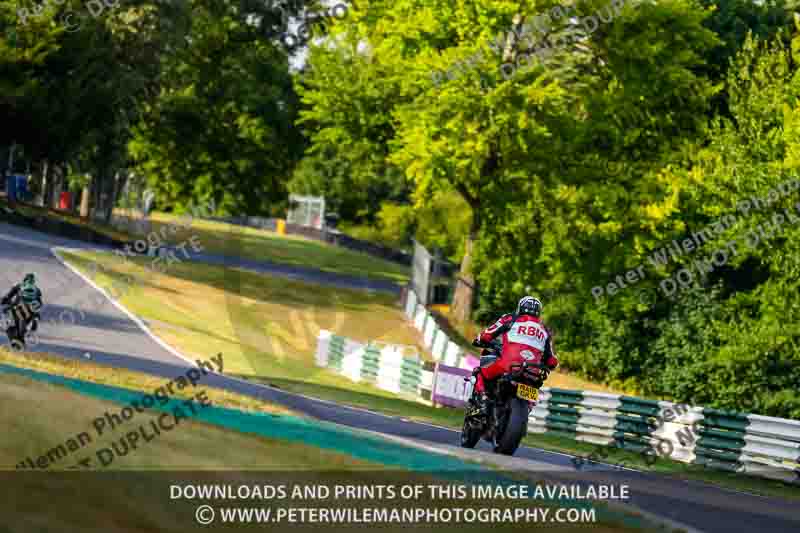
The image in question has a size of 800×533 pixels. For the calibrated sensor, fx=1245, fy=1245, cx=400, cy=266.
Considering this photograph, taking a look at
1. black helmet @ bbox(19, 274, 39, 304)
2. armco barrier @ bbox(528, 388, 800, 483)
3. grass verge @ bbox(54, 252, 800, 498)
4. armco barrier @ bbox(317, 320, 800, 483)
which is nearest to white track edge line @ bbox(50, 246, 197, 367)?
grass verge @ bbox(54, 252, 800, 498)

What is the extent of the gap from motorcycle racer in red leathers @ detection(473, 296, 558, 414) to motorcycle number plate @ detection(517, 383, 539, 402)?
275mm

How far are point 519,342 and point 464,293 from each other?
28.5 m

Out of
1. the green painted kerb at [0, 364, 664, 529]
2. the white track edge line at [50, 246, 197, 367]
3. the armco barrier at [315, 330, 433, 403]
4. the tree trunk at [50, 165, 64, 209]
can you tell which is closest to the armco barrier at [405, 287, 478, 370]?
the armco barrier at [315, 330, 433, 403]

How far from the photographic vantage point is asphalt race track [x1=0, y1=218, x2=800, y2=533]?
1261cm

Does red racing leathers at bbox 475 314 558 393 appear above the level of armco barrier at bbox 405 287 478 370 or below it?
above

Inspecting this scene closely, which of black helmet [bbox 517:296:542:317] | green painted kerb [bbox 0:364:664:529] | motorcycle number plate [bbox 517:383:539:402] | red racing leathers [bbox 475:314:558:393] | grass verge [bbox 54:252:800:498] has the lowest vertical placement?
grass verge [bbox 54:252:800:498]

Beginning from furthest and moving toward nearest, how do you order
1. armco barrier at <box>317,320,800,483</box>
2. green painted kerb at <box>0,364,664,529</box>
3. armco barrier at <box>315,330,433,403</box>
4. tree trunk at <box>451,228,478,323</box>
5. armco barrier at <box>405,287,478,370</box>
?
tree trunk at <box>451,228,478,323</box>, armco barrier at <box>405,287,478,370</box>, armco barrier at <box>315,330,433,403</box>, armco barrier at <box>317,320,800,483</box>, green painted kerb at <box>0,364,664,529</box>

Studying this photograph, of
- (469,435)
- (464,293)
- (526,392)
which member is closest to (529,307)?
(526,392)

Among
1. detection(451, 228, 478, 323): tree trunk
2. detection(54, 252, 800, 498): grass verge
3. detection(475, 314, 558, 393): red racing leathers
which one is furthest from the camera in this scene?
detection(451, 228, 478, 323): tree trunk

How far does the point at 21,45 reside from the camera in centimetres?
4747

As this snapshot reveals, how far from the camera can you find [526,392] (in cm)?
1383

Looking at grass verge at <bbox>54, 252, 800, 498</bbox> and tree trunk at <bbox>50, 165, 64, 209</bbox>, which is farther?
tree trunk at <bbox>50, 165, 64, 209</bbox>

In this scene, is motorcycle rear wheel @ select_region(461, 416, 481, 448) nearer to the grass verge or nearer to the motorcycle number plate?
the motorcycle number plate

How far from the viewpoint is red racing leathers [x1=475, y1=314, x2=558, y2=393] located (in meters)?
14.0
